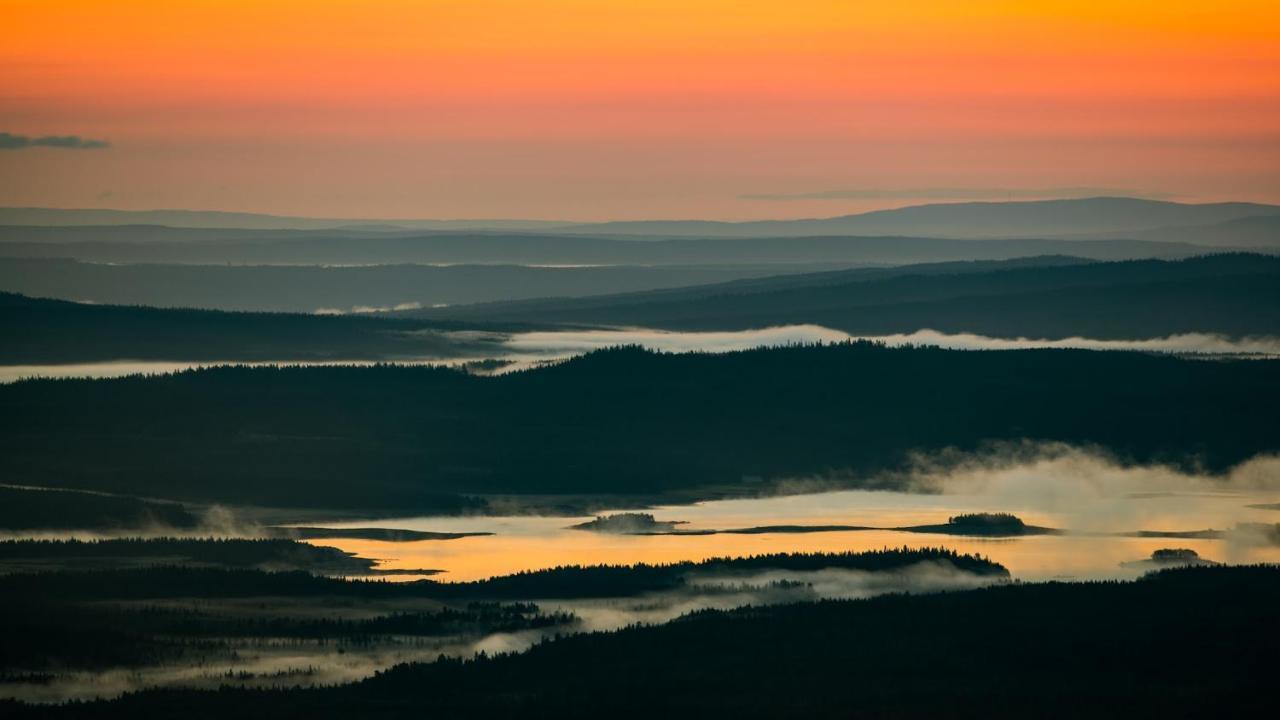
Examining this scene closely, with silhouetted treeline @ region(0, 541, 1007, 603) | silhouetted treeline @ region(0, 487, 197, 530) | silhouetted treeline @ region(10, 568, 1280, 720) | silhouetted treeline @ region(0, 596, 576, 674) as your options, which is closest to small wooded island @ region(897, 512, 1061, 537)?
silhouetted treeline @ region(0, 541, 1007, 603)

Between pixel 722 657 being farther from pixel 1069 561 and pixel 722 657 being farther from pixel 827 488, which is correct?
pixel 827 488

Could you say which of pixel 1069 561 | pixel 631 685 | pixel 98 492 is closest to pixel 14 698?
pixel 631 685

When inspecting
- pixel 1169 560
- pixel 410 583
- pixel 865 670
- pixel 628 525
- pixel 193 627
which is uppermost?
pixel 628 525

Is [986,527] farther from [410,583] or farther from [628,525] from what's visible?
[410,583]

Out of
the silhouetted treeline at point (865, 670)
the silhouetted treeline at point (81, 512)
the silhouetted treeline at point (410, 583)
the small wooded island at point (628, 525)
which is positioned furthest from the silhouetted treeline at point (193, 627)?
the small wooded island at point (628, 525)

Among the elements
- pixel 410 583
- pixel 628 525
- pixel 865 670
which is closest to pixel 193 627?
pixel 410 583
